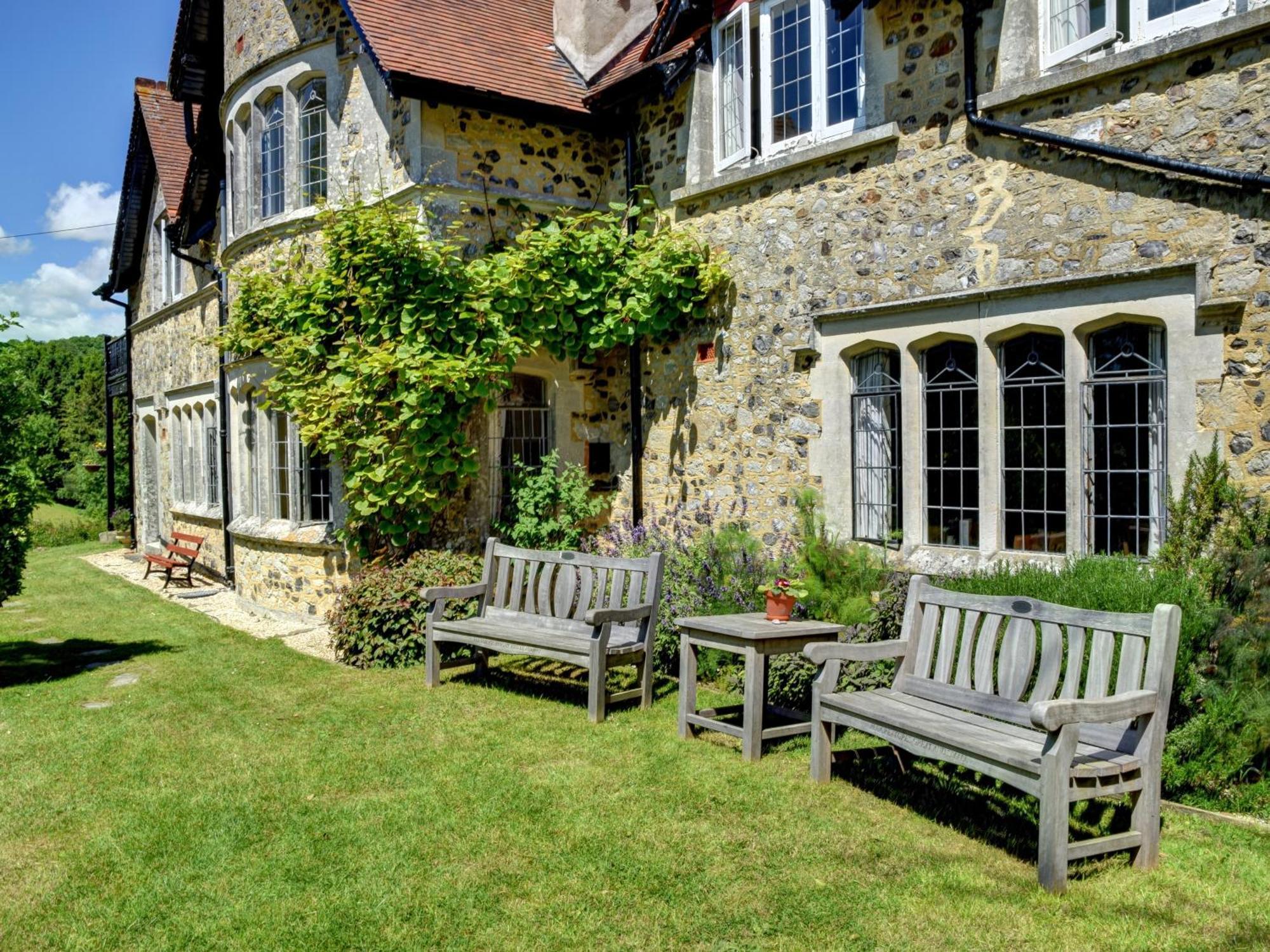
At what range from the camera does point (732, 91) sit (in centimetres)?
958

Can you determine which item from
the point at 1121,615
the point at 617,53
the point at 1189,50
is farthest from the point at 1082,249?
the point at 617,53

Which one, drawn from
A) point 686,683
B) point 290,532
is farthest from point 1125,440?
point 290,532

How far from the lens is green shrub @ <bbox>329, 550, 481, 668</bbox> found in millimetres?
9016

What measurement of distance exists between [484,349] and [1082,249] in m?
5.15

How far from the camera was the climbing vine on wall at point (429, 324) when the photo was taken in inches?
365

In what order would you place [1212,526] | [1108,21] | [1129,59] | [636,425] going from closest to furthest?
[1212,526]
[1129,59]
[1108,21]
[636,425]

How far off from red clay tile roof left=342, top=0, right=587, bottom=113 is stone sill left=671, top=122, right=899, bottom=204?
1.90 meters

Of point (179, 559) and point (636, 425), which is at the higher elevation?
point (636, 425)

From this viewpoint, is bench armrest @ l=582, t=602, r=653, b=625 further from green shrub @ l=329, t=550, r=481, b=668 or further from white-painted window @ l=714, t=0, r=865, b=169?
white-painted window @ l=714, t=0, r=865, b=169

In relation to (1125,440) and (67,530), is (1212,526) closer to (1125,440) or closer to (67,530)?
(1125,440)

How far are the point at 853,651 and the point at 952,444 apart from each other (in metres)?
2.78

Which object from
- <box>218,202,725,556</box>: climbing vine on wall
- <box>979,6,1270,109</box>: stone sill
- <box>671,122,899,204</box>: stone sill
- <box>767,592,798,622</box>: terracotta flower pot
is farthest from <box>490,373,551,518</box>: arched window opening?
<box>979,6,1270,109</box>: stone sill

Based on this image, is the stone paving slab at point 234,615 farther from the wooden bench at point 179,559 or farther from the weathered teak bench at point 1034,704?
the weathered teak bench at point 1034,704

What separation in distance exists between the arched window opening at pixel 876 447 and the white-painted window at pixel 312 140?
6.72 metres
